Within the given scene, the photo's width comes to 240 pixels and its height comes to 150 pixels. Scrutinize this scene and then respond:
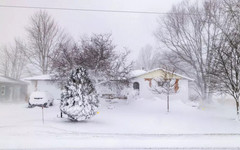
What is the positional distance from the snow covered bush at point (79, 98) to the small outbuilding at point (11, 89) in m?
14.2

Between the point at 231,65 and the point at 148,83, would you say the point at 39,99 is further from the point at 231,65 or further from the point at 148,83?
the point at 231,65

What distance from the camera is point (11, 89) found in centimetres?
2556

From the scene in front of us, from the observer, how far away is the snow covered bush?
10531mm

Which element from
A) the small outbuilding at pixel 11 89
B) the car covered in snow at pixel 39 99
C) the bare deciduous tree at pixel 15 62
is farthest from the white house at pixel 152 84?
the bare deciduous tree at pixel 15 62

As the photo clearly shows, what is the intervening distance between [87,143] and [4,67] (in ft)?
82.8

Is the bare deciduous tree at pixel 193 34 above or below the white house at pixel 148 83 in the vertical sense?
above

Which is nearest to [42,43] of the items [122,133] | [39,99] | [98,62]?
[39,99]

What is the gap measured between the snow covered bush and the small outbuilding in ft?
46.5

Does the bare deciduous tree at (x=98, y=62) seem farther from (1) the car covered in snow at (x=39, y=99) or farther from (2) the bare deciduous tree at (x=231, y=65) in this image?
(2) the bare deciduous tree at (x=231, y=65)

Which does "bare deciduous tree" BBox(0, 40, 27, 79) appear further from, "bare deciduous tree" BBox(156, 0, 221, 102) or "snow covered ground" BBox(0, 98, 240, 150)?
"bare deciduous tree" BBox(156, 0, 221, 102)

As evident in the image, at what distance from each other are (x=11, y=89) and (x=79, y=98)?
63.8 feet

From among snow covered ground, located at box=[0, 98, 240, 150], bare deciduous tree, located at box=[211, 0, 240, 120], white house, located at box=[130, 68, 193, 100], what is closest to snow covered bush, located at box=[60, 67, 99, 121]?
snow covered ground, located at box=[0, 98, 240, 150]

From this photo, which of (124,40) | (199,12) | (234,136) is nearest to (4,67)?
(124,40)

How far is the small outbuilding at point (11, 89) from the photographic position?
23595 millimetres
